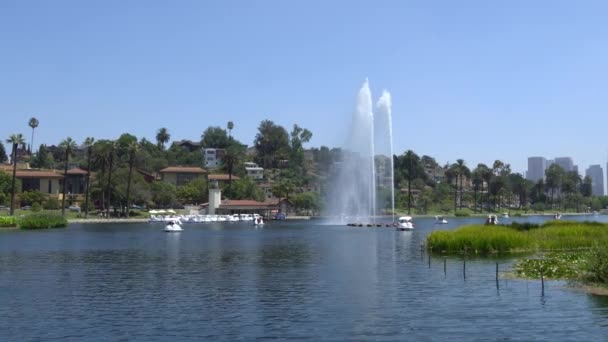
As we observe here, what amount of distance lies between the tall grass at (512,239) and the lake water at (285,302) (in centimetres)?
339

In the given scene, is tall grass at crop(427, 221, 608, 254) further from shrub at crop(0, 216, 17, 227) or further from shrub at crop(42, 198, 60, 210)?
shrub at crop(42, 198, 60, 210)

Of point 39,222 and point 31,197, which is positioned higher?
point 31,197

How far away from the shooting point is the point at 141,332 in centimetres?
3173

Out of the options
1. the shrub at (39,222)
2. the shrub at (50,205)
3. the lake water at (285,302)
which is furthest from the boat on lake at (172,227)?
the shrub at (50,205)

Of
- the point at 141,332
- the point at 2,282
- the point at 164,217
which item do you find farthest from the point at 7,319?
the point at 164,217

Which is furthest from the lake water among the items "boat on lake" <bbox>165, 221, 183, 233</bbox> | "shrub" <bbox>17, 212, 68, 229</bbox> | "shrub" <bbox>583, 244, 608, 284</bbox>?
"shrub" <bbox>17, 212, 68, 229</bbox>

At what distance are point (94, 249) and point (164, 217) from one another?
107 metres

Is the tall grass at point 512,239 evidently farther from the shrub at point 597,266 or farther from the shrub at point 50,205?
the shrub at point 50,205

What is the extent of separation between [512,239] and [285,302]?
32277mm

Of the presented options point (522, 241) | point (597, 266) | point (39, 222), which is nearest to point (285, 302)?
point (597, 266)

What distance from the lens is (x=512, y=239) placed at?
6419 cm

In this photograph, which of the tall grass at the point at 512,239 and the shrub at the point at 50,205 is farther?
the shrub at the point at 50,205

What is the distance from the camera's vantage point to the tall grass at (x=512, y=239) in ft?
210

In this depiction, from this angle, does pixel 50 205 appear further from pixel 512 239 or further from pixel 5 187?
pixel 512 239
